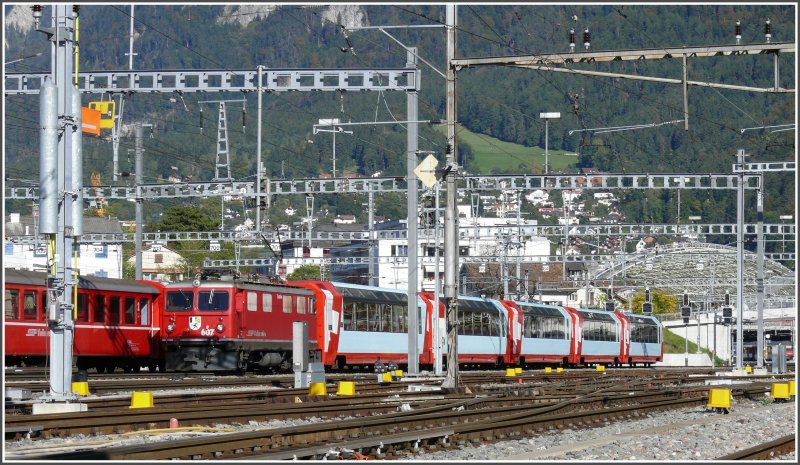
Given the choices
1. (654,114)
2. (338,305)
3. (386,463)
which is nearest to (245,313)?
(338,305)

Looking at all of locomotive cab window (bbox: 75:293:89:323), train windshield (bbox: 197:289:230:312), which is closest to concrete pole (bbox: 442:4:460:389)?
train windshield (bbox: 197:289:230:312)

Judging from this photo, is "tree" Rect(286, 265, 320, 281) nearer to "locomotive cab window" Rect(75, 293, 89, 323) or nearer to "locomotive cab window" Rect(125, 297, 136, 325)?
"locomotive cab window" Rect(125, 297, 136, 325)

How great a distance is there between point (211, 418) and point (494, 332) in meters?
30.6

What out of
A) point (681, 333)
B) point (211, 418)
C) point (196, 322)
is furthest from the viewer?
point (681, 333)

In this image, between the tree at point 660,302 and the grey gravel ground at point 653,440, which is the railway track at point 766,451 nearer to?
the grey gravel ground at point 653,440

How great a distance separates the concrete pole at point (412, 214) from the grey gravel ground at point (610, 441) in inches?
457

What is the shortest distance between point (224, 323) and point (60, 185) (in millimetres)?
13597

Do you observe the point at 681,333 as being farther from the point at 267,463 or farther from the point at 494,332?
the point at 267,463

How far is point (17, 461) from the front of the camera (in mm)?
12703

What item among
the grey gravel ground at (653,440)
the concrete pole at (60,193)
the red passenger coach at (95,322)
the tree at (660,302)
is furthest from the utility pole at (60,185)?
the tree at (660,302)

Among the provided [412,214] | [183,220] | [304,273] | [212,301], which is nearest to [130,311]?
[212,301]

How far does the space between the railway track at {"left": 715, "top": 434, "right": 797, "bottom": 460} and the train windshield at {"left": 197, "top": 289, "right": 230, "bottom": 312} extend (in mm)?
18704

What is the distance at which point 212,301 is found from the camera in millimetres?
33969

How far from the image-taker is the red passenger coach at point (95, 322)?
101 ft
